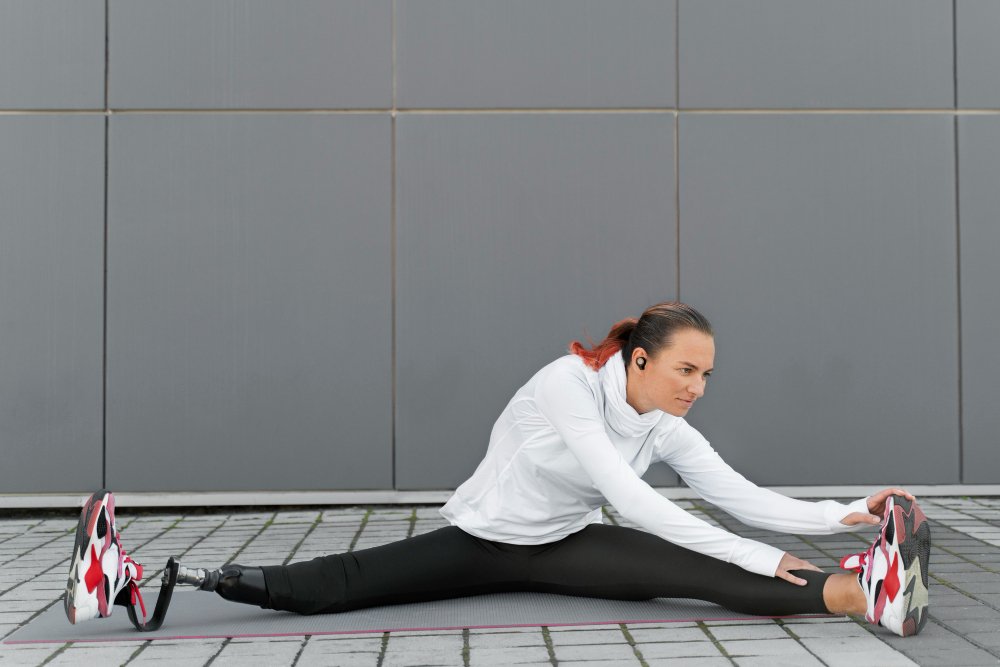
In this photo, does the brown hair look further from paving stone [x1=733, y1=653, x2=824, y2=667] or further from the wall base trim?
the wall base trim

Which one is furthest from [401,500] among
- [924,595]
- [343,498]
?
[924,595]

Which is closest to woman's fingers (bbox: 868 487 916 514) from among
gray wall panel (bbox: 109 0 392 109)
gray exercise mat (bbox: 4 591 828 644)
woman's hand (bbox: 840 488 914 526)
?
woman's hand (bbox: 840 488 914 526)

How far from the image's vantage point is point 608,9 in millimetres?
6922

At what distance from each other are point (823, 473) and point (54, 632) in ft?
16.4

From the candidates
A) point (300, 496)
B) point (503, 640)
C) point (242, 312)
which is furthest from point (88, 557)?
point (242, 312)

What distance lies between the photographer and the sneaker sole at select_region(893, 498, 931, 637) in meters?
3.26

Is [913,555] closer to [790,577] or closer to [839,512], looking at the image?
[839,512]

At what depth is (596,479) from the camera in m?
3.54

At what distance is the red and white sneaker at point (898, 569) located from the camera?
129 inches

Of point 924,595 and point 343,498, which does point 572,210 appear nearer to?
point 343,498

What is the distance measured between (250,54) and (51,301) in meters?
2.14

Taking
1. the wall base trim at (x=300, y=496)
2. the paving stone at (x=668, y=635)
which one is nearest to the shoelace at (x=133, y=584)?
the paving stone at (x=668, y=635)

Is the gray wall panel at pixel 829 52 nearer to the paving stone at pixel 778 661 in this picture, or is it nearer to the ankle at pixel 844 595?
the ankle at pixel 844 595

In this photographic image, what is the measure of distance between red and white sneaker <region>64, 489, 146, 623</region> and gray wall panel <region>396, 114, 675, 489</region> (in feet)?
11.1
